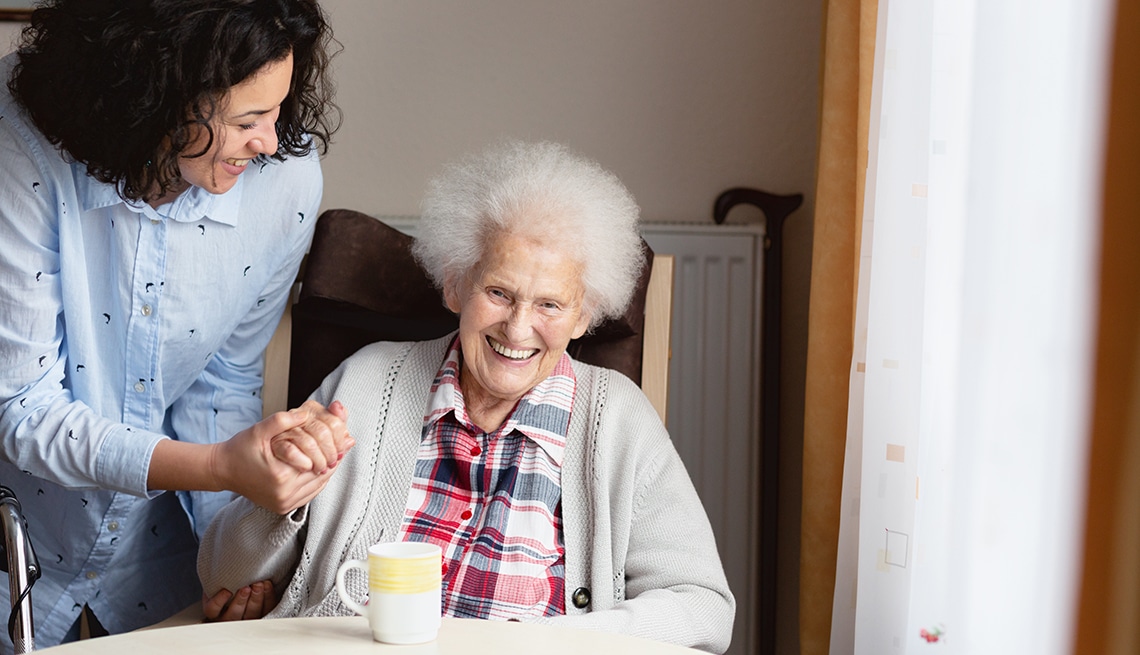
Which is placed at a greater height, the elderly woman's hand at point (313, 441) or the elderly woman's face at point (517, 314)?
the elderly woman's face at point (517, 314)

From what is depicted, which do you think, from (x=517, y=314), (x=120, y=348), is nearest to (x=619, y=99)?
Result: (x=517, y=314)

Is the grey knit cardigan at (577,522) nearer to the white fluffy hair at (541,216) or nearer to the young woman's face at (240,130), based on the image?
the white fluffy hair at (541,216)

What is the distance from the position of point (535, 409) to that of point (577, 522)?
0.62ft

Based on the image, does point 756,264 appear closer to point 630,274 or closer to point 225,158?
point 630,274

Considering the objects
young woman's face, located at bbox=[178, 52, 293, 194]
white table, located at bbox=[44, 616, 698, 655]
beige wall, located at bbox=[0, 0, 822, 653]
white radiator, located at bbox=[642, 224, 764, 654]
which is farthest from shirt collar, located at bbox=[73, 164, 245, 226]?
white radiator, located at bbox=[642, 224, 764, 654]

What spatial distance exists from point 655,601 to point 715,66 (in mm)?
1399

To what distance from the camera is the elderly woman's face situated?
150cm

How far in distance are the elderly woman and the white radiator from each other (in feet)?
2.20

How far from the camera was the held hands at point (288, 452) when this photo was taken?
1.23m

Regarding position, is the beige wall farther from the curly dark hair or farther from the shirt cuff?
the shirt cuff

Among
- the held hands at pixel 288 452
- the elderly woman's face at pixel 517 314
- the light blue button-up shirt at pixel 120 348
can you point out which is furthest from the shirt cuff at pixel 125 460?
the elderly woman's face at pixel 517 314

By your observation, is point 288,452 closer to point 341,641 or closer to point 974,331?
point 341,641

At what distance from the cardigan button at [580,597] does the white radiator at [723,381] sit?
2.91 ft

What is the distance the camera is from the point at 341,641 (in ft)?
3.14
